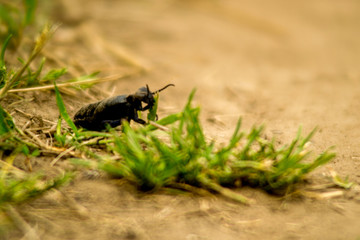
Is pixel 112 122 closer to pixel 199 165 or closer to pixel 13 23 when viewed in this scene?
pixel 199 165

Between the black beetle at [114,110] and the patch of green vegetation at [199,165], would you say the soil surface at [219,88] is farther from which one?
the black beetle at [114,110]

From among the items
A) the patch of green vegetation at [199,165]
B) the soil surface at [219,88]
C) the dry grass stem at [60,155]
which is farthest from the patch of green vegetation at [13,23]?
the patch of green vegetation at [199,165]

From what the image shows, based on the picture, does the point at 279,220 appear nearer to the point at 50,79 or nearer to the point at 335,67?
the point at 50,79

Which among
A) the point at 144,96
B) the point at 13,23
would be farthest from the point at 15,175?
the point at 13,23

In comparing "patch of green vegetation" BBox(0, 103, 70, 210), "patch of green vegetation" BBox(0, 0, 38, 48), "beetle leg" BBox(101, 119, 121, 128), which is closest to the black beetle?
"beetle leg" BBox(101, 119, 121, 128)

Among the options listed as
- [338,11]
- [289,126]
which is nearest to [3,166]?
[289,126]

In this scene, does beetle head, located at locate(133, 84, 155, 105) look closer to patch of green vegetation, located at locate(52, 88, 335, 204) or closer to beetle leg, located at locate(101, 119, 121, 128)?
beetle leg, located at locate(101, 119, 121, 128)
